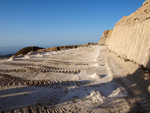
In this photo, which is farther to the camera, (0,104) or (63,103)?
(63,103)

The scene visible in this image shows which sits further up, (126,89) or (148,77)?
(148,77)

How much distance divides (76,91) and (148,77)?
105 inches

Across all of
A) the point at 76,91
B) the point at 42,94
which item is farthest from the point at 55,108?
A: the point at 76,91

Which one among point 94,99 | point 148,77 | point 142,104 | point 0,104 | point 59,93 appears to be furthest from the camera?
point 148,77

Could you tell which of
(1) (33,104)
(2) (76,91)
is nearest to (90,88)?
(2) (76,91)

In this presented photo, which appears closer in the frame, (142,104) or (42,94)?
(142,104)

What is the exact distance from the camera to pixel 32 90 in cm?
313

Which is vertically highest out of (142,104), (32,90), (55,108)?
(32,90)

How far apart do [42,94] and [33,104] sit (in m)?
0.50

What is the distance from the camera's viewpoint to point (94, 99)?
9.32 feet

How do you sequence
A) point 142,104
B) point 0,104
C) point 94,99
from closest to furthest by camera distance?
point 0,104, point 142,104, point 94,99

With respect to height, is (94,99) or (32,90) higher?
(32,90)

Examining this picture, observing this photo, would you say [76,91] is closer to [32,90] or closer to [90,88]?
[90,88]

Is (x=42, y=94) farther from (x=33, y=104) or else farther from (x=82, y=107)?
(x=82, y=107)
